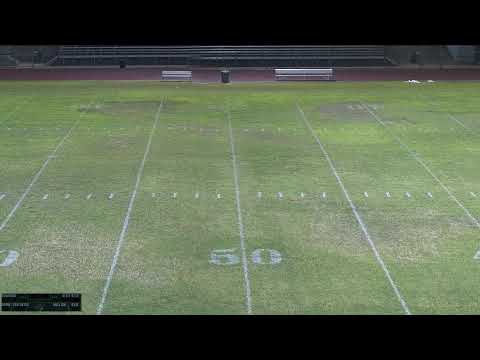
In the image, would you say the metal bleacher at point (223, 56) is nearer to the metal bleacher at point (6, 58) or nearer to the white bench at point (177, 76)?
the metal bleacher at point (6, 58)

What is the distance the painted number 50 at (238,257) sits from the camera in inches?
569

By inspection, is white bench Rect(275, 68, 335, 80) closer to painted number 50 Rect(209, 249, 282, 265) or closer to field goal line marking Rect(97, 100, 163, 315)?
field goal line marking Rect(97, 100, 163, 315)

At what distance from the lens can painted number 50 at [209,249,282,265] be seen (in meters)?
14.5

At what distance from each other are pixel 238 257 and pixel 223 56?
31175 mm

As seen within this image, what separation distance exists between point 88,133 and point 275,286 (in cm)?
1263

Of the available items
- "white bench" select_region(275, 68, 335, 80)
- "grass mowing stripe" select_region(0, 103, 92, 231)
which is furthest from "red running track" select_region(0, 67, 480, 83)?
"grass mowing stripe" select_region(0, 103, 92, 231)

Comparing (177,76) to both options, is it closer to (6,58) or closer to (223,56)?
(223,56)

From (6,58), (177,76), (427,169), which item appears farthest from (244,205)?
(6,58)

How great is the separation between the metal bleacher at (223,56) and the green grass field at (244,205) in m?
14.3

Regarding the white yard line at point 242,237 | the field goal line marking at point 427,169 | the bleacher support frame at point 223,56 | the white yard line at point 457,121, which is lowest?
the bleacher support frame at point 223,56

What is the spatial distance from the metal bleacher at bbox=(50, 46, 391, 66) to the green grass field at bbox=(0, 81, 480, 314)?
14303 millimetres

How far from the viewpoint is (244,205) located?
17672mm

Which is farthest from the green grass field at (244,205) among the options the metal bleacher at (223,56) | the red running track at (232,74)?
the metal bleacher at (223,56)
